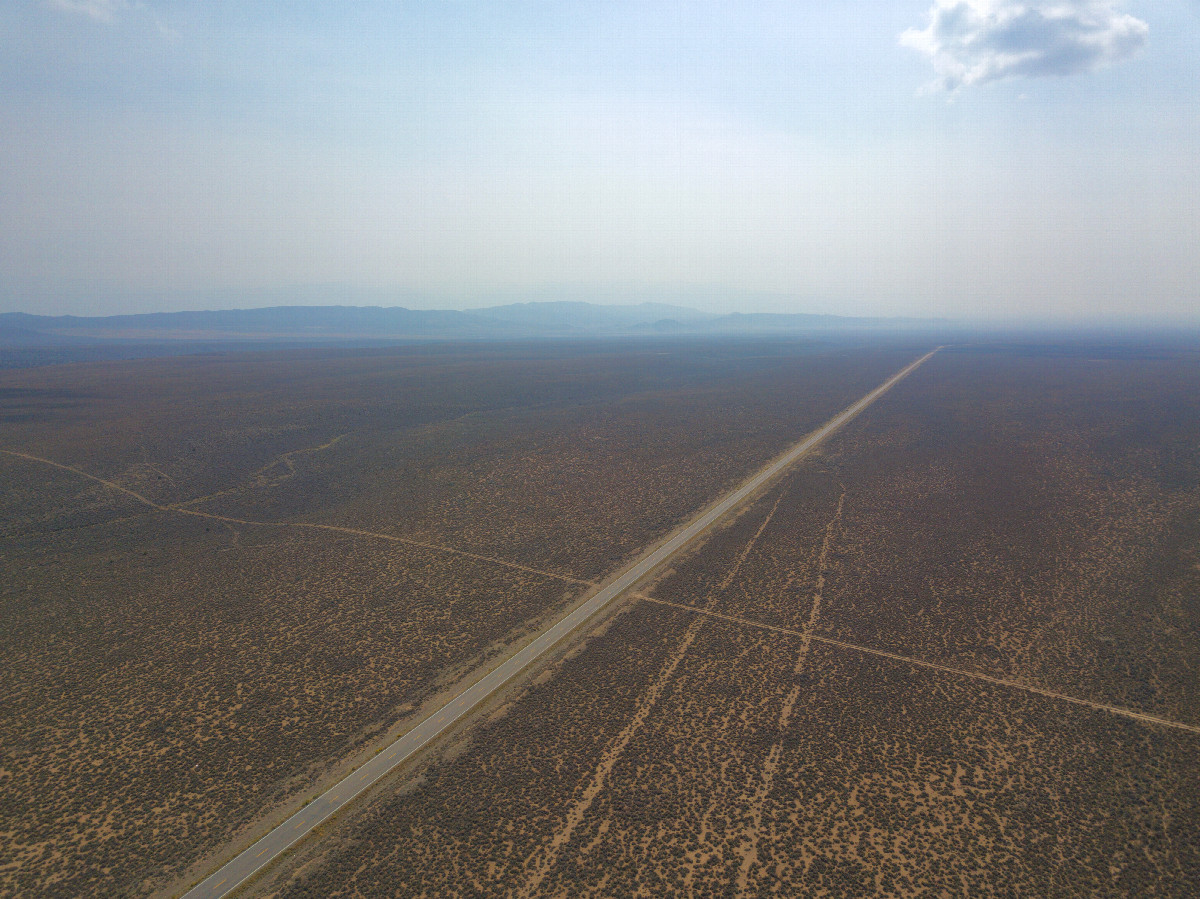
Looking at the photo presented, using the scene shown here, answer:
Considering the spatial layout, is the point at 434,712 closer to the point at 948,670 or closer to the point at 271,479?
the point at 948,670

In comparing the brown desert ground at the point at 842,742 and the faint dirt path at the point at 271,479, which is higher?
the faint dirt path at the point at 271,479

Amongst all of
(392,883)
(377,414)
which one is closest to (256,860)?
(392,883)

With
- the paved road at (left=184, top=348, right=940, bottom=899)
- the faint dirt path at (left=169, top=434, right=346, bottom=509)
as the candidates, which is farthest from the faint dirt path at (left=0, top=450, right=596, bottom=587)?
the paved road at (left=184, top=348, right=940, bottom=899)

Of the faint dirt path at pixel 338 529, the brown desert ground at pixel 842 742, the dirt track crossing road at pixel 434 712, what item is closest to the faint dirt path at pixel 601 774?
the brown desert ground at pixel 842 742

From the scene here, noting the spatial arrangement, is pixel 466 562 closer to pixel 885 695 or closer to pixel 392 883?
pixel 392 883

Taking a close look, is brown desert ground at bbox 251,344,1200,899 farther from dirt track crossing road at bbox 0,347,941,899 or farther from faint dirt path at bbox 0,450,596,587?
faint dirt path at bbox 0,450,596,587

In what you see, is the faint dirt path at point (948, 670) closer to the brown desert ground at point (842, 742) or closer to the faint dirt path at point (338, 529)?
the brown desert ground at point (842, 742)

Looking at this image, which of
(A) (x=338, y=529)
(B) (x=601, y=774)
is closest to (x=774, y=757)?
(B) (x=601, y=774)
